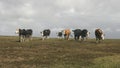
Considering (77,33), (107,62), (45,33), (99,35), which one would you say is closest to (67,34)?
(45,33)

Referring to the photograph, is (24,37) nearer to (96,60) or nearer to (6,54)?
(6,54)

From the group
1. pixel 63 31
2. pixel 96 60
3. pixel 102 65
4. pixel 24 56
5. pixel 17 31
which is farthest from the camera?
pixel 63 31

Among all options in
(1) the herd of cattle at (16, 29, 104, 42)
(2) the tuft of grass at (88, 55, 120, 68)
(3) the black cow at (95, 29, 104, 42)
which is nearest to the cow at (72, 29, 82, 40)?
(1) the herd of cattle at (16, 29, 104, 42)

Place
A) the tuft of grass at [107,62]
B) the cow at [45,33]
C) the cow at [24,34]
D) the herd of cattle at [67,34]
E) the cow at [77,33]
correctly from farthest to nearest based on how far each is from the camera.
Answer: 1. the cow at [45,33]
2. the cow at [77,33]
3. the cow at [24,34]
4. the herd of cattle at [67,34]
5. the tuft of grass at [107,62]

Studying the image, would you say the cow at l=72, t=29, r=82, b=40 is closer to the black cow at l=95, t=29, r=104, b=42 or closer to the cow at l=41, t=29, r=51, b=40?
the black cow at l=95, t=29, r=104, b=42

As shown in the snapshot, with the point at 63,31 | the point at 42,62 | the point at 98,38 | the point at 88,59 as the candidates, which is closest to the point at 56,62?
the point at 42,62

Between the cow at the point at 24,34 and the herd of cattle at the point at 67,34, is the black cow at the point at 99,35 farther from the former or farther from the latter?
the cow at the point at 24,34

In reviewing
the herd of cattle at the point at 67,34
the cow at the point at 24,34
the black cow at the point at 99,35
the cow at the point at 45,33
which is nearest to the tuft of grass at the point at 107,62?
the black cow at the point at 99,35

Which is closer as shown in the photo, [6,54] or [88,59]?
[88,59]

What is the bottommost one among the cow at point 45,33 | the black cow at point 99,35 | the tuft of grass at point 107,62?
the tuft of grass at point 107,62

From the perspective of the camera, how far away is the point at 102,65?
3158 cm

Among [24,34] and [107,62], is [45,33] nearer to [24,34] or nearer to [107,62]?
[24,34]

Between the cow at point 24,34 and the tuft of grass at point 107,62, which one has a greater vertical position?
the cow at point 24,34

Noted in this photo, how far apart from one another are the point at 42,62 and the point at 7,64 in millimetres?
3566
